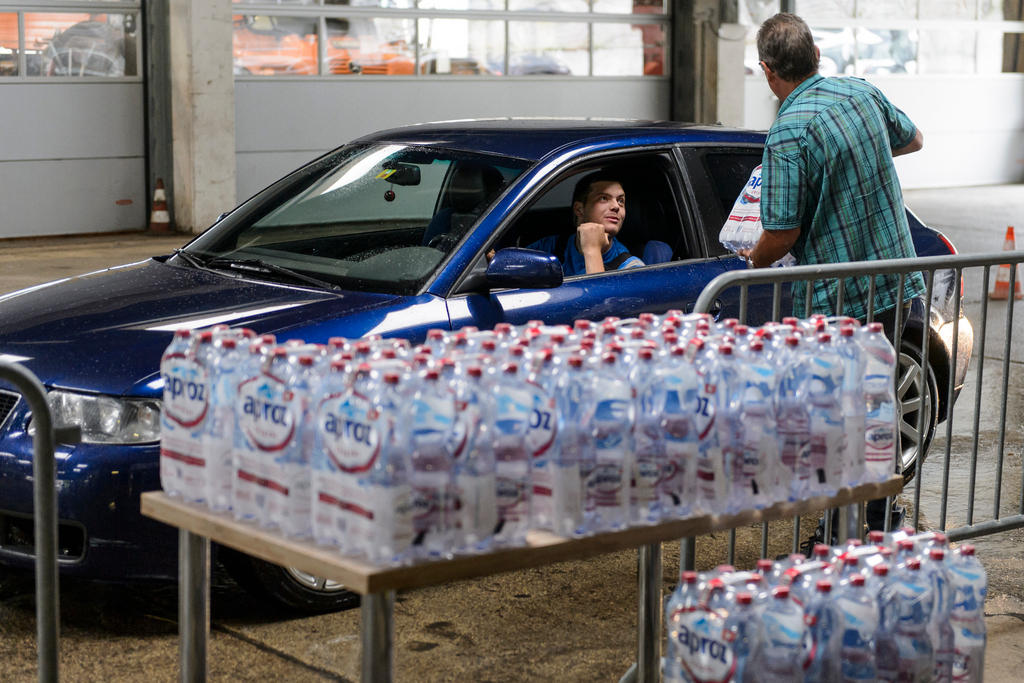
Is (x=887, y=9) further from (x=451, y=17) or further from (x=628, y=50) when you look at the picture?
(x=451, y=17)

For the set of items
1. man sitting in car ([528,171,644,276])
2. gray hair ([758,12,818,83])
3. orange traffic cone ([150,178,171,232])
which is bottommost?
orange traffic cone ([150,178,171,232])

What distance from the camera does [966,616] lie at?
3.21 meters

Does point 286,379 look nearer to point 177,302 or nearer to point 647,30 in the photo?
point 177,302

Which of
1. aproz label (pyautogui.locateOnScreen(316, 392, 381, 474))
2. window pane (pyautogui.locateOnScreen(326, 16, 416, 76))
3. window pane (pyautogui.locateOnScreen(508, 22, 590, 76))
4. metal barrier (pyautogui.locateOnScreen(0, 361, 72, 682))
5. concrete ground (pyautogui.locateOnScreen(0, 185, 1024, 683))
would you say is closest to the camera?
aproz label (pyautogui.locateOnScreen(316, 392, 381, 474))

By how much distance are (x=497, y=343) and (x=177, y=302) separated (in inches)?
82.3

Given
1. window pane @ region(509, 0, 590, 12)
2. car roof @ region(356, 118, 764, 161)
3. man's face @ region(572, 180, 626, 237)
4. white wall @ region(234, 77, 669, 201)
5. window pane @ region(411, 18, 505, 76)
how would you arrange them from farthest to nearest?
window pane @ region(509, 0, 590, 12), window pane @ region(411, 18, 505, 76), white wall @ region(234, 77, 669, 201), man's face @ region(572, 180, 626, 237), car roof @ region(356, 118, 764, 161)

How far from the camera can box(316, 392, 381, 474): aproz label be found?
107 inches

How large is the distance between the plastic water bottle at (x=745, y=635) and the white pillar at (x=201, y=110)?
44.0 feet

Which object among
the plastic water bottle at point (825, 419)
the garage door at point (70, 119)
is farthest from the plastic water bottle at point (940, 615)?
the garage door at point (70, 119)

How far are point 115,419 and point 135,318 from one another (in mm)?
511

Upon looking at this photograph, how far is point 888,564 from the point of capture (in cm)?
310

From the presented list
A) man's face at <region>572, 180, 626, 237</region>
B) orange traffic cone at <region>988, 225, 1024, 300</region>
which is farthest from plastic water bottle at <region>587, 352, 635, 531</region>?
orange traffic cone at <region>988, 225, 1024, 300</region>

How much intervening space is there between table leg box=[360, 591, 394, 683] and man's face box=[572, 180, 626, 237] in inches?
123

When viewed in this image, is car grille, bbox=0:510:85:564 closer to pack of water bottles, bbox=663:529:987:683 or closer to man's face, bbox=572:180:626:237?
pack of water bottles, bbox=663:529:987:683
